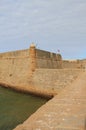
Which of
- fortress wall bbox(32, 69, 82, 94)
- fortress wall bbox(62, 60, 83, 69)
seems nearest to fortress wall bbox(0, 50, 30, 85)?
fortress wall bbox(32, 69, 82, 94)

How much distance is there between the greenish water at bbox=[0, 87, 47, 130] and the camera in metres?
12.3

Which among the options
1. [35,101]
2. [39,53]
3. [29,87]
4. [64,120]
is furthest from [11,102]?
[64,120]

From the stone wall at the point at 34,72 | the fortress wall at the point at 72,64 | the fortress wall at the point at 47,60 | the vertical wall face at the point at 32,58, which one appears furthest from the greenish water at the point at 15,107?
the fortress wall at the point at 72,64

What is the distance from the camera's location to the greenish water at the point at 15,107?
485 inches

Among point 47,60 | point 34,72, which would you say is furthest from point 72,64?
point 34,72

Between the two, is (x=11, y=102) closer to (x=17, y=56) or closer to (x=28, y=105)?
(x=28, y=105)

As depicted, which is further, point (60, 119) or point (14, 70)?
point (14, 70)

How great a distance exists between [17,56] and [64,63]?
674cm

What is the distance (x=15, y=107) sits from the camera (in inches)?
642

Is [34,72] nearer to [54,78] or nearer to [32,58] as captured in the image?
[32,58]

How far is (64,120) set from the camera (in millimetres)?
4773

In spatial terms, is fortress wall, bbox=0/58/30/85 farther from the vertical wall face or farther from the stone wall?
the vertical wall face

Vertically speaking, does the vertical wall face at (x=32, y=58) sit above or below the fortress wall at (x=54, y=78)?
above

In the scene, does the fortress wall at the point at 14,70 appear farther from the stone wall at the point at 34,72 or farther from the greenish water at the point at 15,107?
the greenish water at the point at 15,107
